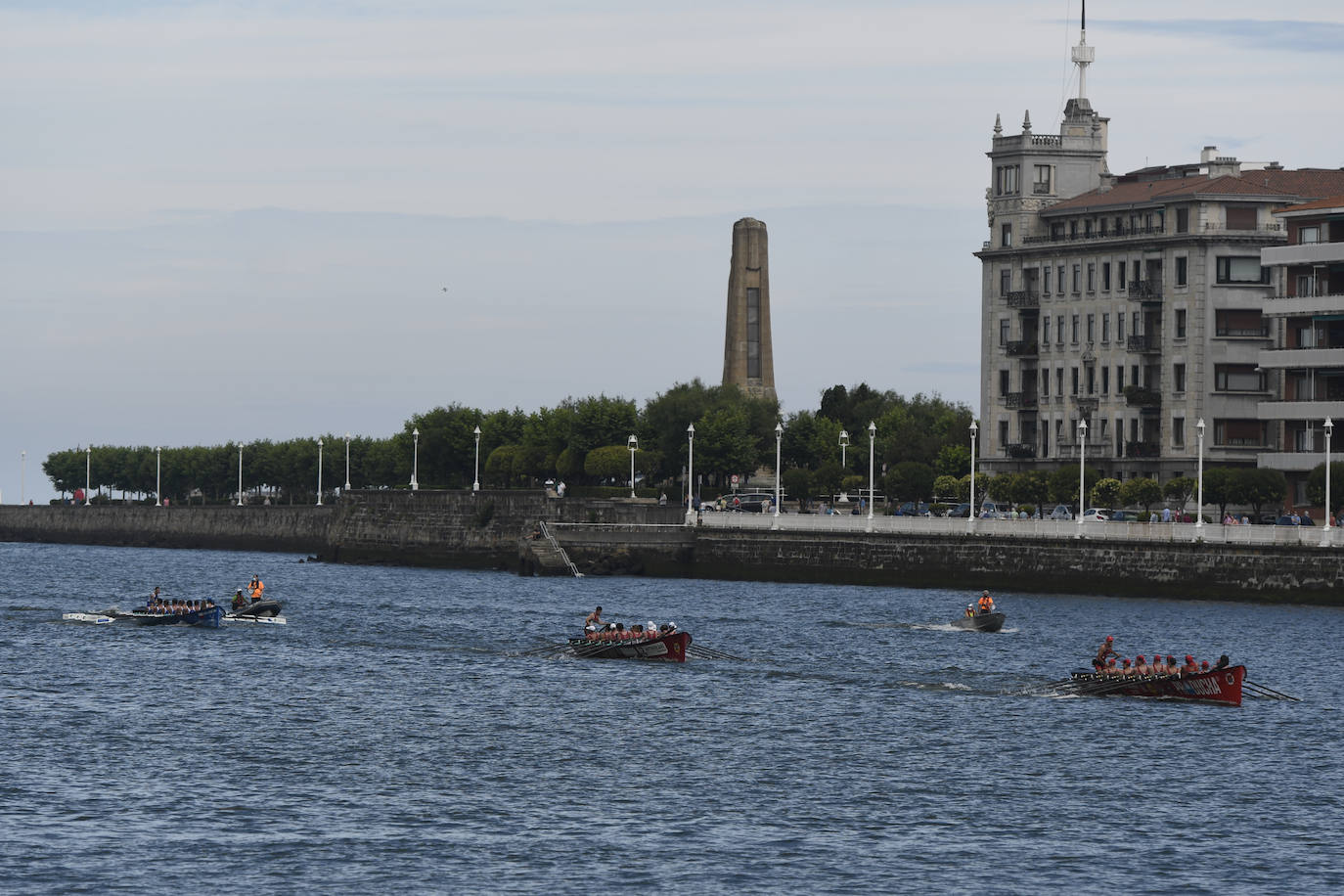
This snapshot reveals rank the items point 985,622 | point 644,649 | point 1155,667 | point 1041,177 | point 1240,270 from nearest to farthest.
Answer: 1. point 1155,667
2. point 644,649
3. point 985,622
4. point 1240,270
5. point 1041,177

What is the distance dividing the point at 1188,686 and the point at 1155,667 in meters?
1.25

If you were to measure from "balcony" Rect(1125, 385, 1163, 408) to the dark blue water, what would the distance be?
50.9 meters

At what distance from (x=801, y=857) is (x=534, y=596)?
79.8 meters

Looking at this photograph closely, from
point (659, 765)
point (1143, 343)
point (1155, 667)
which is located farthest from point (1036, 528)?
point (659, 765)

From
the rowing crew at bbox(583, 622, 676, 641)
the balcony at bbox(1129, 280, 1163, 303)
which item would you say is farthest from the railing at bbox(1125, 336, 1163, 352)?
the rowing crew at bbox(583, 622, 676, 641)

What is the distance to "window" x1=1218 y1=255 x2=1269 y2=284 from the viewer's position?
488 feet

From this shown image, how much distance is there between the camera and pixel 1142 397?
151625mm

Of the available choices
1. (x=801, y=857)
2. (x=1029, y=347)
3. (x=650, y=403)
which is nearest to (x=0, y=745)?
(x=801, y=857)

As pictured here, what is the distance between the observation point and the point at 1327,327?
13688cm

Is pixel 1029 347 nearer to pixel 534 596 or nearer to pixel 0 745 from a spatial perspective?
pixel 534 596

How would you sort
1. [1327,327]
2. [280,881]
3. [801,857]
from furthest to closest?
[1327,327] < [801,857] < [280,881]

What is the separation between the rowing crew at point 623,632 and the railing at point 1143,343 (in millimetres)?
76509

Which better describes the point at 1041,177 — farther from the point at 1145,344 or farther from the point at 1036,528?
the point at 1036,528

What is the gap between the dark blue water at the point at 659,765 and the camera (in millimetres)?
46469
